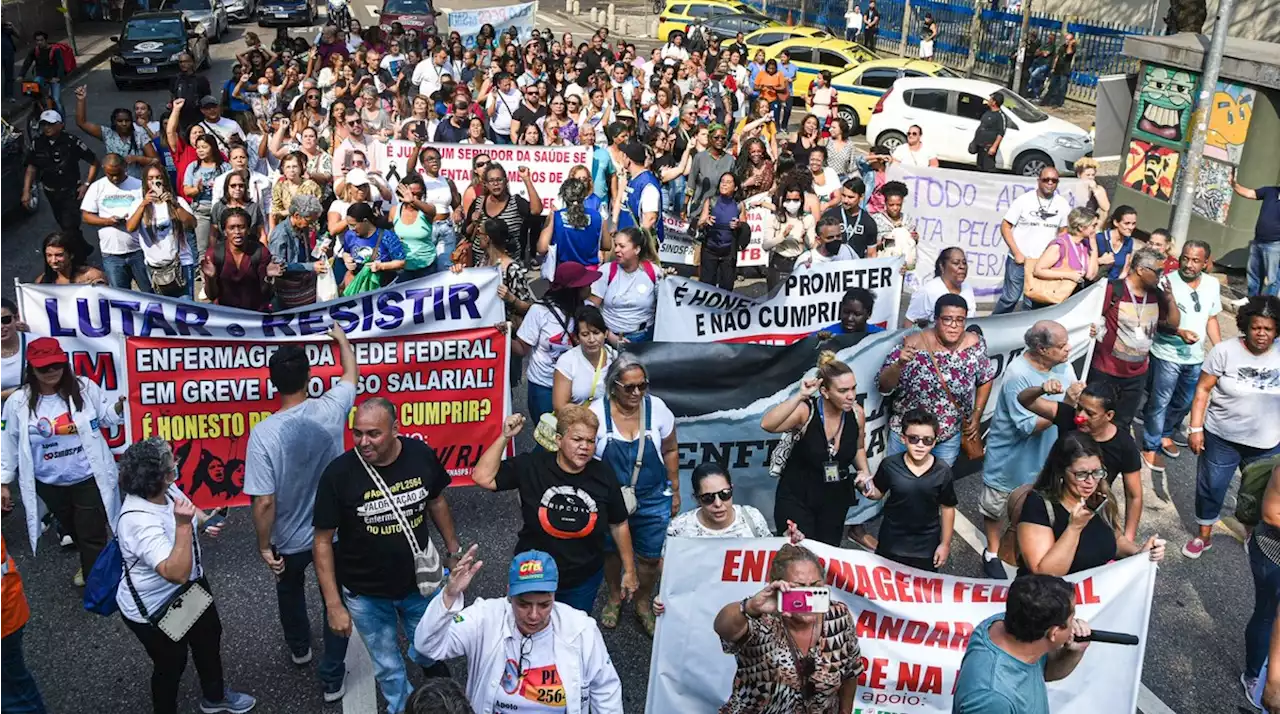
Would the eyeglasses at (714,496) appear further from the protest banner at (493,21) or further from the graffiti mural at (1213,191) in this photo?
the protest banner at (493,21)

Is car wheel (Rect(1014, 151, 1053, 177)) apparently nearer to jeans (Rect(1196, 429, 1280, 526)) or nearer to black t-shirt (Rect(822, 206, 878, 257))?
black t-shirt (Rect(822, 206, 878, 257))

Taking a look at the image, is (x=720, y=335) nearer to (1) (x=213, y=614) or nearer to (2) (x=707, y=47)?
(1) (x=213, y=614)

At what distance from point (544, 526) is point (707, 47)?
68.4 ft

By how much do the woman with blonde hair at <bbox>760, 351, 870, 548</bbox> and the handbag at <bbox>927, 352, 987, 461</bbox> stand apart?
33.2 inches

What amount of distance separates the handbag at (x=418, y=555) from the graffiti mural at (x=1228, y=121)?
37.2 feet

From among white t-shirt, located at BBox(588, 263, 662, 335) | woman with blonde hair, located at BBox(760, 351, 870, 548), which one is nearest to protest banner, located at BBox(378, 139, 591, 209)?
white t-shirt, located at BBox(588, 263, 662, 335)

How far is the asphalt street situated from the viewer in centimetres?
576

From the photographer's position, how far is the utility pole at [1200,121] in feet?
41.2

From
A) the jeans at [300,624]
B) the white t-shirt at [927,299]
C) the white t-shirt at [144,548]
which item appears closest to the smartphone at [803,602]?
the jeans at [300,624]

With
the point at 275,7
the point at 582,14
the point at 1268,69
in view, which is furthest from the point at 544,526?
the point at 582,14

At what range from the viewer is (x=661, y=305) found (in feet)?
25.5

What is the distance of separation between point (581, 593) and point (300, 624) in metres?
1.50

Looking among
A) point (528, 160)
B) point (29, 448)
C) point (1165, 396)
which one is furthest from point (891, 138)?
point (29, 448)

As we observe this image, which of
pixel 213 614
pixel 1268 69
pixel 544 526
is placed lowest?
pixel 213 614
